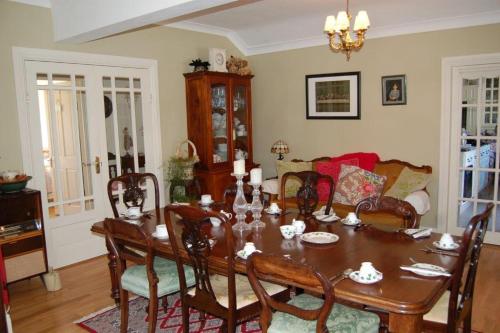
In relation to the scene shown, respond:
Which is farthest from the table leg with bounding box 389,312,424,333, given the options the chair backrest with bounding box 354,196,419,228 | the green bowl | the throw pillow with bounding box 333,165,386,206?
the green bowl

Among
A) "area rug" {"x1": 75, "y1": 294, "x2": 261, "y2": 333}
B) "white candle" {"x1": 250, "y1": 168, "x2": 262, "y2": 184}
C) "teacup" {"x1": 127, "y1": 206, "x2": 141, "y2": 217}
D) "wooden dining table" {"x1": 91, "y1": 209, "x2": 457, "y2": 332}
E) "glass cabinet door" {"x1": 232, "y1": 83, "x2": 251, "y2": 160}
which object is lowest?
"area rug" {"x1": 75, "y1": 294, "x2": 261, "y2": 333}

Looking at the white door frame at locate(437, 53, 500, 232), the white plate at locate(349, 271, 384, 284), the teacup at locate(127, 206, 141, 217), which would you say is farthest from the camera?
the white door frame at locate(437, 53, 500, 232)

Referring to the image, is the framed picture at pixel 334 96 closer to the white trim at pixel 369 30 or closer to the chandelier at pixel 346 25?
the white trim at pixel 369 30

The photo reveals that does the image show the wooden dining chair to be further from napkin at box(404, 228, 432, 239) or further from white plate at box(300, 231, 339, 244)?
white plate at box(300, 231, 339, 244)

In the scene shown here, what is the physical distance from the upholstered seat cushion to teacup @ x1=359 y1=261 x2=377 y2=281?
71cm

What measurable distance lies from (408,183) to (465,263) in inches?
104

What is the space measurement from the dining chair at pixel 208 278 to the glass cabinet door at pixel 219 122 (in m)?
2.78

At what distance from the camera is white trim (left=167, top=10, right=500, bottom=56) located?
14.0 ft

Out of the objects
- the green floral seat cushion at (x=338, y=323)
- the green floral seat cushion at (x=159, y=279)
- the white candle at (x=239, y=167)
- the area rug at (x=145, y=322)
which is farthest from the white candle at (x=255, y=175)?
the area rug at (x=145, y=322)

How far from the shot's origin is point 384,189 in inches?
184

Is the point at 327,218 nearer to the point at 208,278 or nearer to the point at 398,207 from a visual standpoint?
the point at 398,207

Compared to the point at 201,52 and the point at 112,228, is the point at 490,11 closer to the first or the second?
the point at 201,52

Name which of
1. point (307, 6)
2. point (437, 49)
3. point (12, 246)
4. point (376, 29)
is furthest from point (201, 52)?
point (12, 246)

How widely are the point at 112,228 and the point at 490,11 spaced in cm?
396
